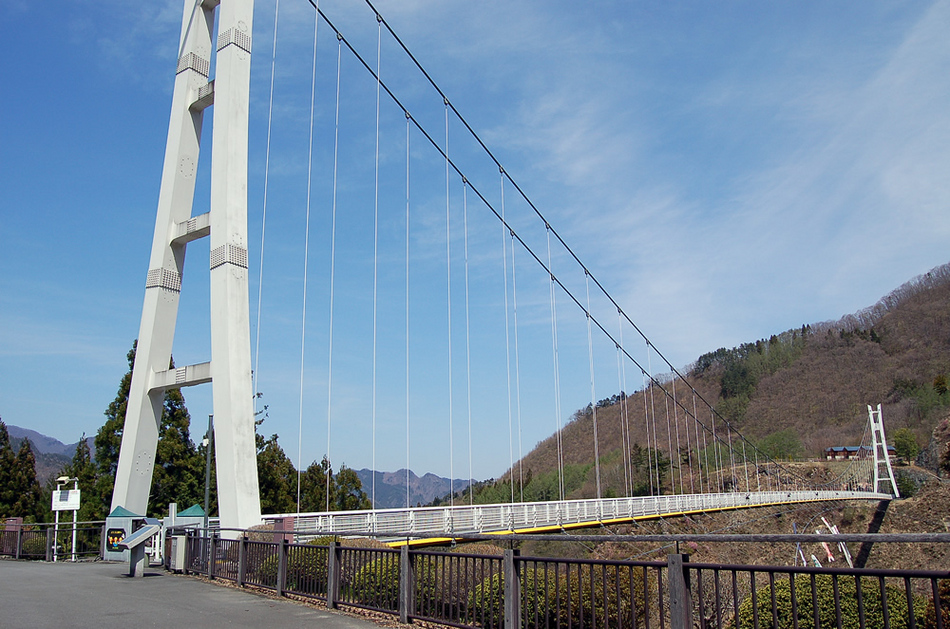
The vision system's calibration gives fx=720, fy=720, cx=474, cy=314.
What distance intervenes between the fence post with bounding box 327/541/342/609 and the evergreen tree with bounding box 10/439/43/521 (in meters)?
31.5

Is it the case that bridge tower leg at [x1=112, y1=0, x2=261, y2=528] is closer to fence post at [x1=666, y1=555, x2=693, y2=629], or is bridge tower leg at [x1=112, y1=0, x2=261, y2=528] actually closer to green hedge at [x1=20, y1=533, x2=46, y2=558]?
green hedge at [x1=20, y1=533, x2=46, y2=558]

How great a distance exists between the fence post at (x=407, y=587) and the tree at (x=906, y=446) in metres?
94.9

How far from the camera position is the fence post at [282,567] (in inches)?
392

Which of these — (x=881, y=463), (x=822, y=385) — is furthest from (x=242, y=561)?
(x=822, y=385)

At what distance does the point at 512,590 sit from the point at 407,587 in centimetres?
165

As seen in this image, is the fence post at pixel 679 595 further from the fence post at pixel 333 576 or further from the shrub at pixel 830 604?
the fence post at pixel 333 576

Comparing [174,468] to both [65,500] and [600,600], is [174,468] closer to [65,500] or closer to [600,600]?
[65,500]

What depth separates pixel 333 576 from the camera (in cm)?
901

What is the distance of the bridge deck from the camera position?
15.7m

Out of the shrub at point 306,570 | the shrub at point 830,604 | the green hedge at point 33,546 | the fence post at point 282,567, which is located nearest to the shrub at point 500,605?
the shrub at point 830,604

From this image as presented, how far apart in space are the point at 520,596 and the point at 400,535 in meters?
2.16

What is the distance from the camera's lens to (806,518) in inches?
2192

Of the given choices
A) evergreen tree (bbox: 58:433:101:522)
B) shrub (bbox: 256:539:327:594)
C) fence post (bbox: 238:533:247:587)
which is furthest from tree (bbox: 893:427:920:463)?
shrub (bbox: 256:539:327:594)

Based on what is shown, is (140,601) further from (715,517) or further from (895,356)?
(895,356)
